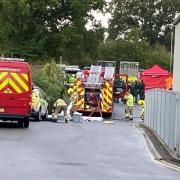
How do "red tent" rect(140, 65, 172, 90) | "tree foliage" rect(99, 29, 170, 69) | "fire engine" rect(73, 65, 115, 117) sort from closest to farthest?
"fire engine" rect(73, 65, 115, 117) → "red tent" rect(140, 65, 172, 90) → "tree foliage" rect(99, 29, 170, 69)

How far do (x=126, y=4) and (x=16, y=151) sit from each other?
8855 cm

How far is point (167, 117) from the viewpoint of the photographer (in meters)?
19.5

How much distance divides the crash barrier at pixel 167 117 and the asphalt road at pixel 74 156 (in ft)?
2.50

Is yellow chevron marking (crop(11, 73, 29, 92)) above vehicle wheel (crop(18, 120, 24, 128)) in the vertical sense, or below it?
above

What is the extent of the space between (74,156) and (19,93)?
25.9ft

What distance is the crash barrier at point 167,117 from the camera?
17250mm

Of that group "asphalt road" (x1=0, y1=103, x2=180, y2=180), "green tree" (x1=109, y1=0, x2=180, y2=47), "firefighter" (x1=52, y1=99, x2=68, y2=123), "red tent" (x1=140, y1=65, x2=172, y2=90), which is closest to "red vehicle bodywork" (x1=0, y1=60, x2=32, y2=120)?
"asphalt road" (x1=0, y1=103, x2=180, y2=180)

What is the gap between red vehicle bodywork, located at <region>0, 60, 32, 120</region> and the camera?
2323cm

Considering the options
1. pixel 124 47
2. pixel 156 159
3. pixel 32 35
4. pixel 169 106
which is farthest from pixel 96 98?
pixel 124 47

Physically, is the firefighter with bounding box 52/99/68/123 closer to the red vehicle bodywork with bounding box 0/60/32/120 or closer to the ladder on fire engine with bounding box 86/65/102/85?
the ladder on fire engine with bounding box 86/65/102/85

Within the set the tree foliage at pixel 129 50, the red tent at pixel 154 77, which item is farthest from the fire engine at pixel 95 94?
the tree foliage at pixel 129 50

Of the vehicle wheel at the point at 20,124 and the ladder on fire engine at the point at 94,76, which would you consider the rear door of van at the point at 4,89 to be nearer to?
the vehicle wheel at the point at 20,124

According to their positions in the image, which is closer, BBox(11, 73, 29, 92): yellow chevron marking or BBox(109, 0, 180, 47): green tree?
BBox(11, 73, 29, 92): yellow chevron marking

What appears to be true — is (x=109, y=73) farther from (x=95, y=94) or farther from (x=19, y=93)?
(x=19, y=93)
